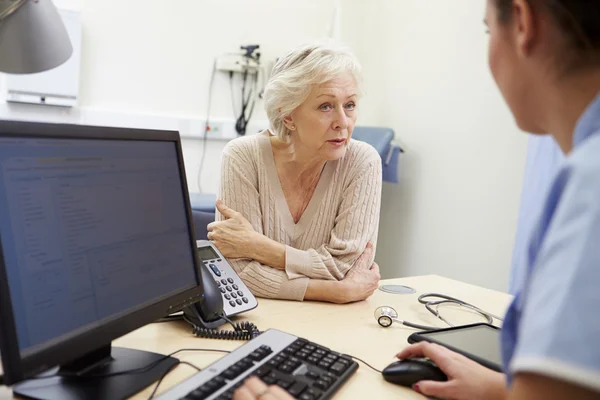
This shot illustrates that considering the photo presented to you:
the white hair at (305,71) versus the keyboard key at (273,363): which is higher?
the white hair at (305,71)

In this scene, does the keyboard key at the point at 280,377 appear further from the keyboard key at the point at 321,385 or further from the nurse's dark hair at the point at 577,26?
the nurse's dark hair at the point at 577,26

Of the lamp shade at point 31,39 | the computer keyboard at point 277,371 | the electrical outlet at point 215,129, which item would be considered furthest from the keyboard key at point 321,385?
the electrical outlet at point 215,129

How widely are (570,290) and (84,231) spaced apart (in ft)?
1.97

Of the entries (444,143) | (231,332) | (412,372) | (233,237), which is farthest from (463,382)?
Answer: (444,143)

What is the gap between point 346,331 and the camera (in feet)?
3.49

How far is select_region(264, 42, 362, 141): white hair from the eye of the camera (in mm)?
1494

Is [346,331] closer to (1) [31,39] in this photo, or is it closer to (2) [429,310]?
(2) [429,310]

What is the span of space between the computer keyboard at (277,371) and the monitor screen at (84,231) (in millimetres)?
161

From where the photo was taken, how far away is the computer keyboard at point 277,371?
0.68 meters

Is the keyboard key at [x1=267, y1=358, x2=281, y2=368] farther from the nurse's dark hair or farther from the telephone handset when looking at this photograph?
the nurse's dark hair

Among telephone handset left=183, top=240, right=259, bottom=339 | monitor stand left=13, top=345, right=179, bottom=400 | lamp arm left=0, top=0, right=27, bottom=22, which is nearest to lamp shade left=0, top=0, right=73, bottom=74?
lamp arm left=0, top=0, right=27, bottom=22

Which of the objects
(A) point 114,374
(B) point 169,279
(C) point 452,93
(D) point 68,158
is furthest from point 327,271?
(C) point 452,93

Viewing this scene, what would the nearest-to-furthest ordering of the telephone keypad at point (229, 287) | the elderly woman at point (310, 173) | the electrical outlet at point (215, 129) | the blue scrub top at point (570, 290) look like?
the blue scrub top at point (570, 290) → the telephone keypad at point (229, 287) → the elderly woman at point (310, 173) → the electrical outlet at point (215, 129)

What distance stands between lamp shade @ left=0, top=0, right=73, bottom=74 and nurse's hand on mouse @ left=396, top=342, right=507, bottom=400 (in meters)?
0.99
